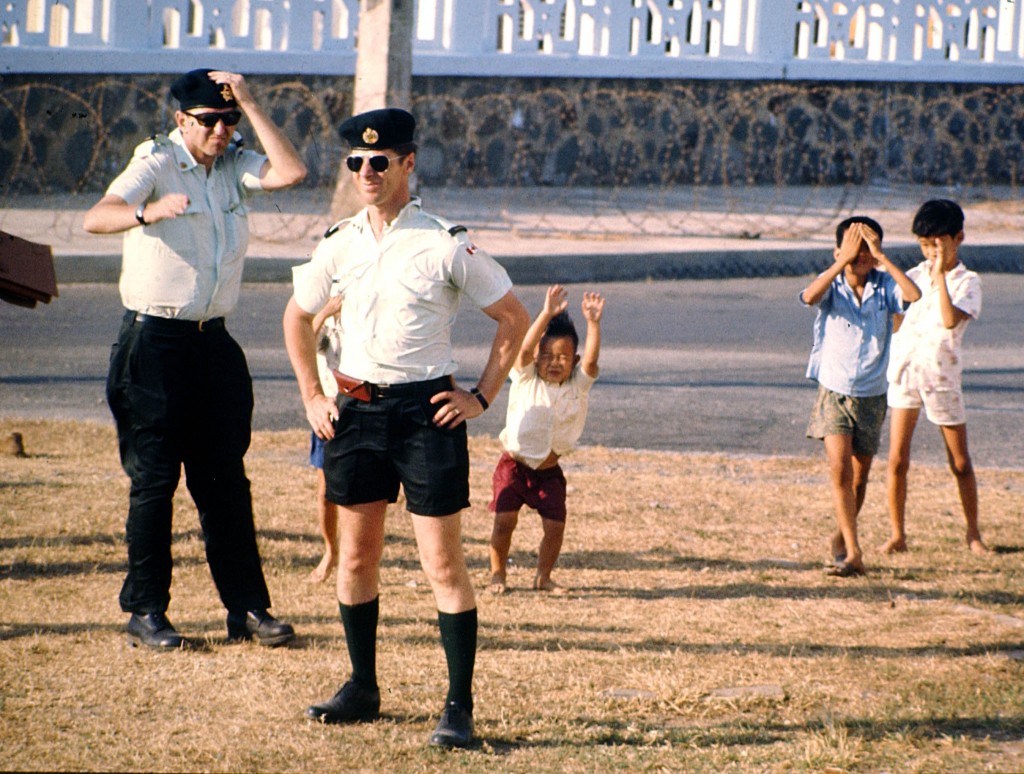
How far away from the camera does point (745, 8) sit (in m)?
21.4

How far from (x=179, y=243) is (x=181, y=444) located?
2.39 ft

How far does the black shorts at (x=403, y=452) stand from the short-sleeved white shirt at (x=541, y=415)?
5.02 feet

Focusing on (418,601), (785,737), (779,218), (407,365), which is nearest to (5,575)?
(418,601)

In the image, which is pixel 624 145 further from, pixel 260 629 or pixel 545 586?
pixel 260 629

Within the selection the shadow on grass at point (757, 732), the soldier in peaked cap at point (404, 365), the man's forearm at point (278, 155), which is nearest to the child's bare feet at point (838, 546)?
the shadow on grass at point (757, 732)

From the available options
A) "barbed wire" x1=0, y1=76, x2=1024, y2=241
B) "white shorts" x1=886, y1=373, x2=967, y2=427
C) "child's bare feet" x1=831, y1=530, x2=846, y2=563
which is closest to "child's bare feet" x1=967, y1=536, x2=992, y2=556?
"white shorts" x1=886, y1=373, x2=967, y2=427

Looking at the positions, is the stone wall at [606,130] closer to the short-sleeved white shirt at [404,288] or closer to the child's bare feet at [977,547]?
the child's bare feet at [977,547]

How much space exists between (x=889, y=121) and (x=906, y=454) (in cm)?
1669

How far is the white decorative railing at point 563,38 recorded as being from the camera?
1811cm

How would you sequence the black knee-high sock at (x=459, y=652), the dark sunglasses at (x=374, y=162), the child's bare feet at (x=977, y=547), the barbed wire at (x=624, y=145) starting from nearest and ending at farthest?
the dark sunglasses at (x=374, y=162), the black knee-high sock at (x=459, y=652), the child's bare feet at (x=977, y=547), the barbed wire at (x=624, y=145)

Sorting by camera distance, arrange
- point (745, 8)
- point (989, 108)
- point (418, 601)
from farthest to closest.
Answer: point (989, 108)
point (745, 8)
point (418, 601)

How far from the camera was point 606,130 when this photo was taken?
828 inches

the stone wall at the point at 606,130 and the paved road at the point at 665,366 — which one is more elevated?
the stone wall at the point at 606,130

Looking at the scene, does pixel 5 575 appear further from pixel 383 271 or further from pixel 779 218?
pixel 779 218
